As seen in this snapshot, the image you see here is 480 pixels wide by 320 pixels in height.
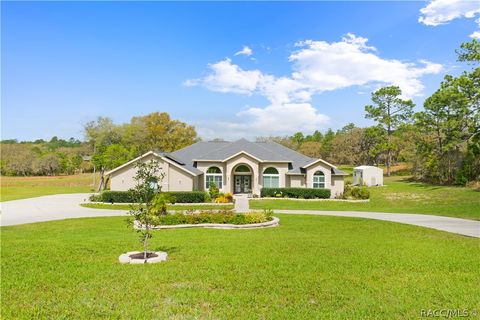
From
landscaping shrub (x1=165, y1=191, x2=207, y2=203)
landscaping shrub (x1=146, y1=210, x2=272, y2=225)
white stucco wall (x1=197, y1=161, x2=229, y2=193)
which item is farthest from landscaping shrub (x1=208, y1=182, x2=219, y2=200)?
landscaping shrub (x1=146, y1=210, x2=272, y2=225)

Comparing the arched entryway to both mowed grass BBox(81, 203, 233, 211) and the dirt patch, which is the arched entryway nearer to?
mowed grass BBox(81, 203, 233, 211)

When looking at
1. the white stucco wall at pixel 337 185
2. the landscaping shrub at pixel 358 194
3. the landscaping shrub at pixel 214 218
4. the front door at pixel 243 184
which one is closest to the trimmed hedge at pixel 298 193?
the landscaping shrub at pixel 358 194

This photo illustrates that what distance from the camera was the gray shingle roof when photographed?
35125 mm

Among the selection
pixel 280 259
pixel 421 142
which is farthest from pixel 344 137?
pixel 280 259

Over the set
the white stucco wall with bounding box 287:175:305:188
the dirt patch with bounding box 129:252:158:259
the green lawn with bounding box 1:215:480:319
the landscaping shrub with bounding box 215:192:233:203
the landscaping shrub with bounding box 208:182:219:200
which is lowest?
the green lawn with bounding box 1:215:480:319

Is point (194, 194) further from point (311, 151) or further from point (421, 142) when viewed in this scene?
point (311, 151)

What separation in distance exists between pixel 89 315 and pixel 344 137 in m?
76.3

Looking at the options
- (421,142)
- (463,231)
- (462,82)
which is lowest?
(463,231)

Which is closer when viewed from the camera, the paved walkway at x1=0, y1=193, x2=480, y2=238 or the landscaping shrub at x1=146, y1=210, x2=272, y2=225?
the paved walkway at x1=0, y1=193, x2=480, y2=238

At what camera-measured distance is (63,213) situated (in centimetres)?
2355

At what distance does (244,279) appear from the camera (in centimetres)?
758

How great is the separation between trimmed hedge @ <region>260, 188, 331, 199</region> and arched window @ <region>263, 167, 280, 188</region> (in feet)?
4.87

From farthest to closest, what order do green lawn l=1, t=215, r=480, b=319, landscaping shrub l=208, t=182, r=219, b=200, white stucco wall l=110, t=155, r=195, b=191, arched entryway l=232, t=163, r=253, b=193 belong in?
arched entryway l=232, t=163, r=253, b=193 → white stucco wall l=110, t=155, r=195, b=191 → landscaping shrub l=208, t=182, r=219, b=200 → green lawn l=1, t=215, r=480, b=319

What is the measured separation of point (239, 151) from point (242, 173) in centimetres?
239
